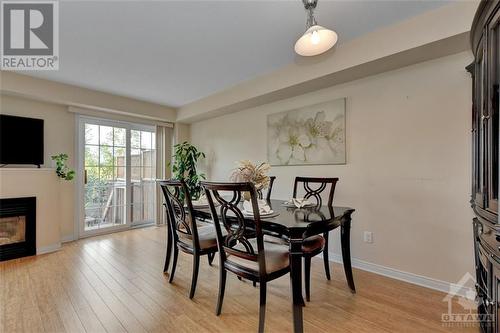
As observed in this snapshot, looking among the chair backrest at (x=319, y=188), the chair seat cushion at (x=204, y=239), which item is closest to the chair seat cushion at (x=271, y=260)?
the chair seat cushion at (x=204, y=239)

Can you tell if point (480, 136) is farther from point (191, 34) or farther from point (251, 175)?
point (191, 34)

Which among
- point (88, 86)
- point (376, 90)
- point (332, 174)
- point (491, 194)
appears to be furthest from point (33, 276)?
point (376, 90)

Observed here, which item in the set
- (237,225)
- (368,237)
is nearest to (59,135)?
(237,225)

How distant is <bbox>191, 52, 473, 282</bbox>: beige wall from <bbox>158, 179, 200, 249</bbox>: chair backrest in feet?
5.75

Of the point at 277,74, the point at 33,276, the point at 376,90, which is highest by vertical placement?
the point at 277,74

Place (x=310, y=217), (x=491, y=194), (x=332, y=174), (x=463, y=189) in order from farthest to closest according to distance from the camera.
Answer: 1. (x=332, y=174)
2. (x=463, y=189)
3. (x=310, y=217)
4. (x=491, y=194)

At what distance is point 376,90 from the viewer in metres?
2.65

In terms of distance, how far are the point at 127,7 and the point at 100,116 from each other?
2786 millimetres

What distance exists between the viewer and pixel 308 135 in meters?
3.23

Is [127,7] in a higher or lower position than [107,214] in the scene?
higher

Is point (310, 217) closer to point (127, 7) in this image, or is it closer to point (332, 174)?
point (332, 174)

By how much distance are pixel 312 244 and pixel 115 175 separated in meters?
3.92

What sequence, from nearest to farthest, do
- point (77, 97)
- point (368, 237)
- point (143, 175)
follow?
point (368, 237) < point (77, 97) < point (143, 175)

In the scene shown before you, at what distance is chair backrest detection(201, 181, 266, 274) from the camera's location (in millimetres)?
1571
